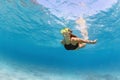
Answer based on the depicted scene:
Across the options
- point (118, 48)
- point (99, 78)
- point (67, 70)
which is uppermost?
point (67, 70)

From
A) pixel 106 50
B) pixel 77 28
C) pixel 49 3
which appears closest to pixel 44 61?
pixel 106 50

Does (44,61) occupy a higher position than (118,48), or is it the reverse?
(44,61)

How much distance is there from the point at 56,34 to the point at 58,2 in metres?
8.81

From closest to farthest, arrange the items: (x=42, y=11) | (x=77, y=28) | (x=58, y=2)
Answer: (x=58, y=2)
(x=42, y=11)
(x=77, y=28)

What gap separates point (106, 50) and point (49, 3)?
20065 millimetres

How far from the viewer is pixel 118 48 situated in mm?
37688

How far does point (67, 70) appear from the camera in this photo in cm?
5334

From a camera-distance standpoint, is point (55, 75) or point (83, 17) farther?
point (55, 75)

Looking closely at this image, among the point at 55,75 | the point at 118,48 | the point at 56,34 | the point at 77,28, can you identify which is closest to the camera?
the point at 77,28

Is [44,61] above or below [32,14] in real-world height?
above

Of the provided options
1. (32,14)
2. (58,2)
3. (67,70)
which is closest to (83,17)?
(58,2)

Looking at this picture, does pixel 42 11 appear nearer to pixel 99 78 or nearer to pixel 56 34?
→ pixel 56 34

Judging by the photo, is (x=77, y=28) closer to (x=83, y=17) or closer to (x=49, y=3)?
(x=83, y=17)

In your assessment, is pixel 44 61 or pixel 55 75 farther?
pixel 44 61
